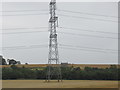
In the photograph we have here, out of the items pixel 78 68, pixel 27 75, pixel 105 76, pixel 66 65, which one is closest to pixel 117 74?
pixel 105 76

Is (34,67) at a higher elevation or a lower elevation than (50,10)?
lower

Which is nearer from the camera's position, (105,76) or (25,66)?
(105,76)

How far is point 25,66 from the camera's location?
2071 inches

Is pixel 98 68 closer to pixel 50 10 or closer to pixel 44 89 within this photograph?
pixel 50 10

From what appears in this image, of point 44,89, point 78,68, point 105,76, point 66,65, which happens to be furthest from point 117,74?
point 44,89

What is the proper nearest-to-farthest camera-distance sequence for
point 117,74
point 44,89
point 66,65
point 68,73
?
1. point 44,89
2. point 117,74
3. point 68,73
4. point 66,65

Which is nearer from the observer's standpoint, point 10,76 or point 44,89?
point 44,89

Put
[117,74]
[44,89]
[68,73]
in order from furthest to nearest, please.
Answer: [68,73] → [117,74] → [44,89]

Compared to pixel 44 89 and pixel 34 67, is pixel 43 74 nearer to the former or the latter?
pixel 34 67

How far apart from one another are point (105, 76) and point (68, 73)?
247 inches

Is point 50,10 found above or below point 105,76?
above

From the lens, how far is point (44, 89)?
83.9 feet

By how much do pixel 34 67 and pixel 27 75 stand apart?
243 centimetres

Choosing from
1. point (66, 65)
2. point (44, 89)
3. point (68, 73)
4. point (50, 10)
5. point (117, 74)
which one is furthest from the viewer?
point (66, 65)
